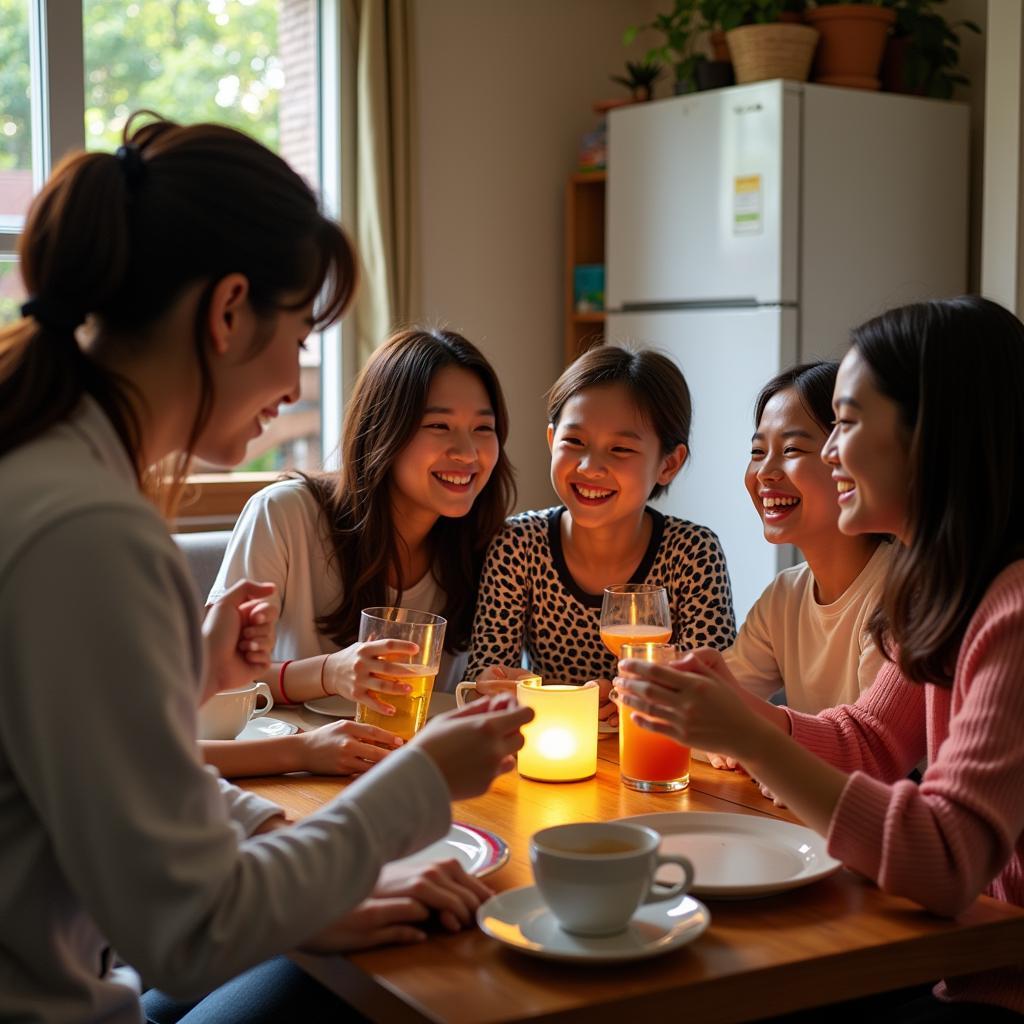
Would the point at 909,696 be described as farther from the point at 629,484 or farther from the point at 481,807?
the point at 629,484

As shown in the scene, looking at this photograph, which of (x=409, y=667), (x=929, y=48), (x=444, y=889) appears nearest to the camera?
(x=444, y=889)

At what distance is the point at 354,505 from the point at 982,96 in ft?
9.31

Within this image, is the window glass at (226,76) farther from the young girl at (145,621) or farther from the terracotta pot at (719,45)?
the young girl at (145,621)

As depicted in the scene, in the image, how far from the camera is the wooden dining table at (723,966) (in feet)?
3.37

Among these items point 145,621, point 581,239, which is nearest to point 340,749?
point 145,621

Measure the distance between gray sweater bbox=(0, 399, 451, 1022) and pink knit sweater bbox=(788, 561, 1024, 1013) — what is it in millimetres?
463

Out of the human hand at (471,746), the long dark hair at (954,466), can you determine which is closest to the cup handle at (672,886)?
the human hand at (471,746)

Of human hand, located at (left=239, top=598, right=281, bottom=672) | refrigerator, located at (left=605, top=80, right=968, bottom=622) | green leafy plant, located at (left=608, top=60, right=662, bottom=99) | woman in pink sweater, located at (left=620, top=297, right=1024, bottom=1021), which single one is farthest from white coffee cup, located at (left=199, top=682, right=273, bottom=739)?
green leafy plant, located at (left=608, top=60, right=662, bottom=99)

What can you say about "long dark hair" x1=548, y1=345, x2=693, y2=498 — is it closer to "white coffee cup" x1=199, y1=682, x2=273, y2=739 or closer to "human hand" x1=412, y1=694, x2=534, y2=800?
"white coffee cup" x1=199, y1=682, x2=273, y2=739

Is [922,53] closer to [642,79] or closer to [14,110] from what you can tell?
[642,79]

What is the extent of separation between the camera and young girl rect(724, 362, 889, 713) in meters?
1.99

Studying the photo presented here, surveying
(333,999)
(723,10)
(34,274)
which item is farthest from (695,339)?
(34,274)

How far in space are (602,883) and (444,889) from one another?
172 millimetres

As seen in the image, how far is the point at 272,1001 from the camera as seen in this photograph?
148 cm
